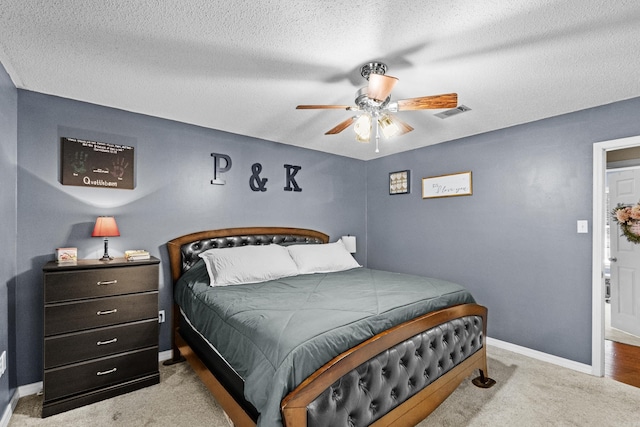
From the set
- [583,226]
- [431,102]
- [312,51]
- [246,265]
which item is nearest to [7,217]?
[246,265]

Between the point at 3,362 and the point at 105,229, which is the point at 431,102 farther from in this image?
the point at 3,362

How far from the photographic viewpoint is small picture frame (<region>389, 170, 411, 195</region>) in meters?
4.43

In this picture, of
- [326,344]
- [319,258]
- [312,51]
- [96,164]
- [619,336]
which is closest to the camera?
[326,344]

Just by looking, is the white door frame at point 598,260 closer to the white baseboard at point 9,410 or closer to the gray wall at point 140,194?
the gray wall at point 140,194

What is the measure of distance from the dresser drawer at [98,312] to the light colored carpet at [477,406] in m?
0.59

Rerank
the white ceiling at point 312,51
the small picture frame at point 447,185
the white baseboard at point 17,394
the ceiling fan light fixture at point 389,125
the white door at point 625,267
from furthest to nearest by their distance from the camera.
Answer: the small picture frame at point 447,185, the white door at point 625,267, the ceiling fan light fixture at point 389,125, the white baseboard at point 17,394, the white ceiling at point 312,51

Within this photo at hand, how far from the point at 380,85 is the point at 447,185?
2512 mm

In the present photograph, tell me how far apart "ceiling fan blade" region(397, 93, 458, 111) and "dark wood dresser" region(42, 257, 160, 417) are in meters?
2.37

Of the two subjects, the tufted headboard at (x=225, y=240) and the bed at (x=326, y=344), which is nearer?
the bed at (x=326, y=344)

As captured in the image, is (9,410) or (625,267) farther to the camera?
(625,267)

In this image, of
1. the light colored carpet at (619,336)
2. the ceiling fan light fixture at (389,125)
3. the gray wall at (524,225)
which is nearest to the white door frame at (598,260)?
the gray wall at (524,225)

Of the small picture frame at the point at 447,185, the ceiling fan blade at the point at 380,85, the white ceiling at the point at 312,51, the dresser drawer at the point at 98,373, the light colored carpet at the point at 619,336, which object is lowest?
the light colored carpet at the point at 619,336

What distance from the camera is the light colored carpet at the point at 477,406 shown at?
2100 millimetres

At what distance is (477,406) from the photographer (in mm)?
2271
